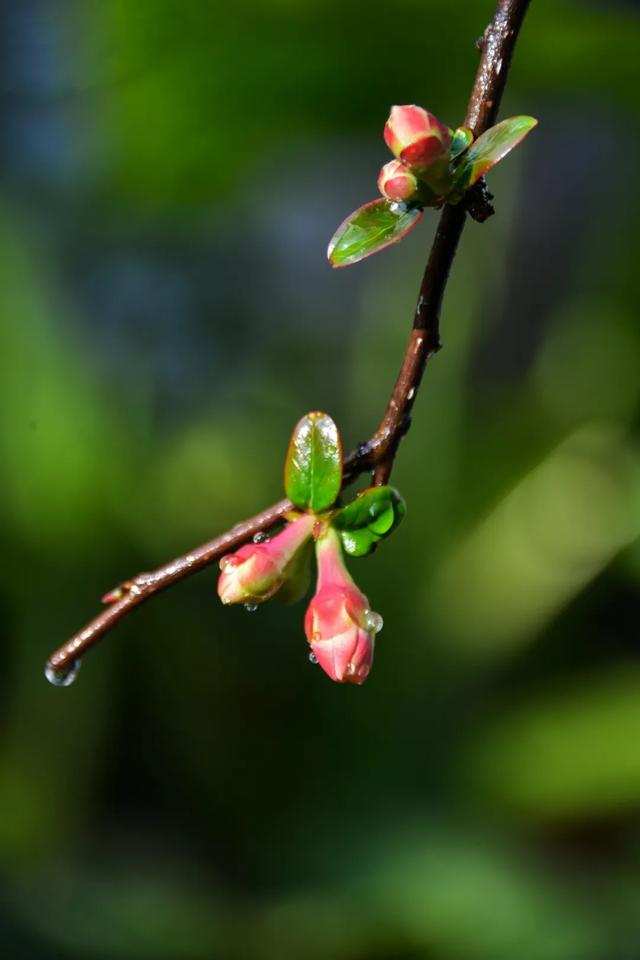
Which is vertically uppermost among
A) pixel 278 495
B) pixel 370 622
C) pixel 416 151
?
pixel 278 495

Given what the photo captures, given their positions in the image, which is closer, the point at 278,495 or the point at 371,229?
the point at 371,229

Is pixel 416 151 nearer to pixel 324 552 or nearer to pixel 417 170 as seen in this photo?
pixel 417 170

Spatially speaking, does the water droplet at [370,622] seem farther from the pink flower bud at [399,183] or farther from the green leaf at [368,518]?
the pink flower bud at [399,183]

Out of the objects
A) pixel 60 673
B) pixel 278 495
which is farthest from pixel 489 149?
pixel 278 495

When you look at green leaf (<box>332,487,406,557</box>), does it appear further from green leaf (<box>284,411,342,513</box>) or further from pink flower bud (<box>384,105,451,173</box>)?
pink flower bud (<box>384,105,451,173</box>)

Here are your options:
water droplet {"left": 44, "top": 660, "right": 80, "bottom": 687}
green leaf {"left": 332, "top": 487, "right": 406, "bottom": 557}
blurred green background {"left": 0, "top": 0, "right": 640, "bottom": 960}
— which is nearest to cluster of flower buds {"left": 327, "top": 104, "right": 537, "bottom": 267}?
green leaf {"left": 332, "top": 487, "right": 406, "bottom": 557}

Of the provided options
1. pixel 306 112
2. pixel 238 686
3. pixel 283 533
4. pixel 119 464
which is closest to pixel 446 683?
pixel 238 686

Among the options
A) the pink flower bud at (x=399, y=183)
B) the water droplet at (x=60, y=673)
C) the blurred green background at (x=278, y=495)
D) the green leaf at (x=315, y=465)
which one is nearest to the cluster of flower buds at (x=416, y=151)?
the pink flower bud at (x=399, y=183)
